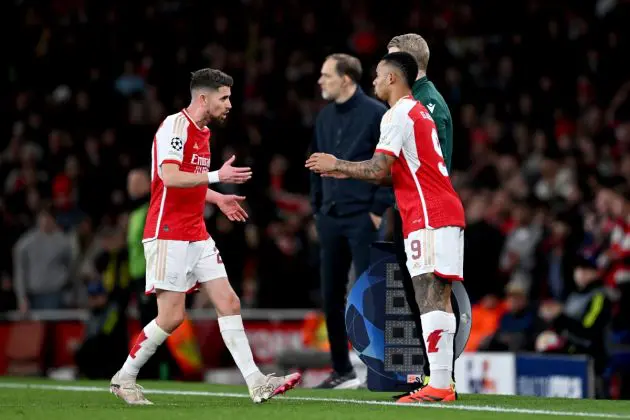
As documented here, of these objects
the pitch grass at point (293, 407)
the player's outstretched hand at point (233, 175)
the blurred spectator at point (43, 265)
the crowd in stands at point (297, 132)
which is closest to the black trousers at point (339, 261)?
the pitch grass at point (293, 407)

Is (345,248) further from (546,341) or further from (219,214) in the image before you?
(219,214)

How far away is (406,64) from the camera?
8.63 m

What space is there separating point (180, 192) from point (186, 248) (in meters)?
0.37

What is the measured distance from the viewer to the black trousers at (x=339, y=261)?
10469 mm

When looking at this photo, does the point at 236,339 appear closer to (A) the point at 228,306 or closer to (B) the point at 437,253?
(A) the point at 228,306

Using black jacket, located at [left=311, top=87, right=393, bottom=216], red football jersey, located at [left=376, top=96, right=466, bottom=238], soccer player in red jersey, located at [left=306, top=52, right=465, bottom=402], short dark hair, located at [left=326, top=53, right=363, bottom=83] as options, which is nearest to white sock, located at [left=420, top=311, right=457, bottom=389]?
soccer player in red jersey, located at [left=306, top=52, right=465, bottom=402]

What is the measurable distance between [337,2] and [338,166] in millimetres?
17547

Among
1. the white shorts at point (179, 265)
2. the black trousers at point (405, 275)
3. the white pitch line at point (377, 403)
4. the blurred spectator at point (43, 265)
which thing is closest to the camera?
the white pitch line at point (377, 403)

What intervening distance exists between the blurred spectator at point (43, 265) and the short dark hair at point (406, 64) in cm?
1035

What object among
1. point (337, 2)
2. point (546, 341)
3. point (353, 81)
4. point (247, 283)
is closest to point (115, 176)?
point (247, 283)

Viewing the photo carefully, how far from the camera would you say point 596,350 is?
522 inches

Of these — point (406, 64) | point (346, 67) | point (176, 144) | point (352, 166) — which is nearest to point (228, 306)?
point (176, 144)

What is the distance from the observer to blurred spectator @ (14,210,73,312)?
707 inches

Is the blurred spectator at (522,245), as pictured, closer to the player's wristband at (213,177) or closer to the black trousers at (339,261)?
the black trousers at (339,261)
